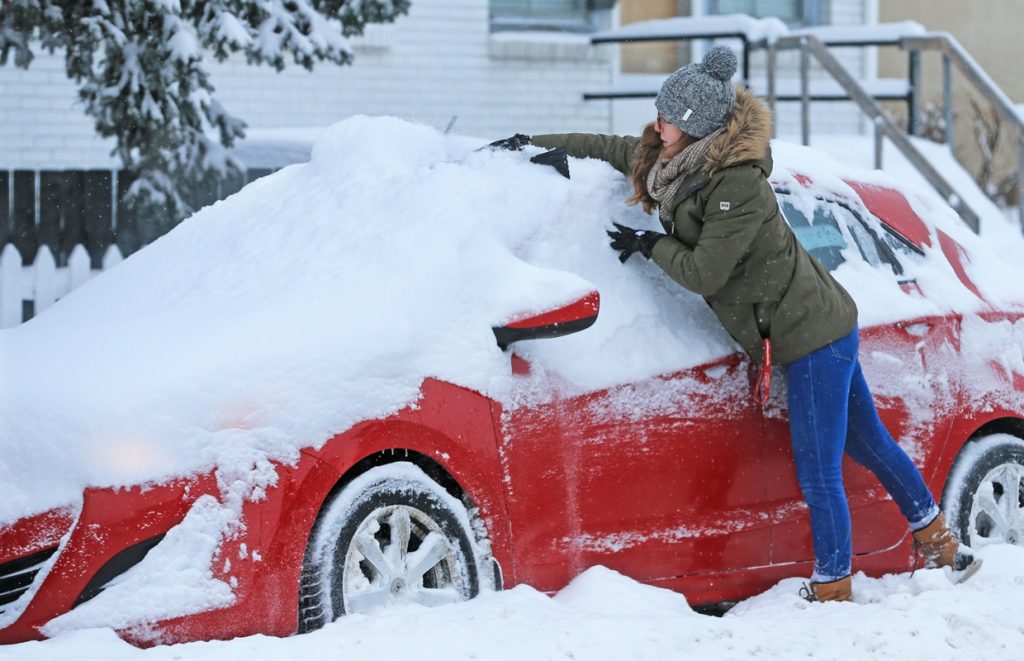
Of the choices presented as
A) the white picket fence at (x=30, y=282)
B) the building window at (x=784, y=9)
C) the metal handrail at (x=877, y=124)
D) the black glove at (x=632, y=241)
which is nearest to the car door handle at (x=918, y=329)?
the black glove at (x=632, y=241)

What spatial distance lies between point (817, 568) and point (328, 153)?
2.02 meters

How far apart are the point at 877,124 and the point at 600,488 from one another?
8233mm

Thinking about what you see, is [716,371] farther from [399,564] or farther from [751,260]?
[399,564]

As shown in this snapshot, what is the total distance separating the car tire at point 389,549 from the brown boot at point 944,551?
5.28 ft

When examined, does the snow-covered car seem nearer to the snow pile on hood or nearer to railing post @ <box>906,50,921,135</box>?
the snow pile on hood

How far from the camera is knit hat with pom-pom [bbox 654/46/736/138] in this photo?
4281mm

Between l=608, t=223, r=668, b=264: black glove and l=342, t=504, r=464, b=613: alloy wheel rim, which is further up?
l=608, t=223, r=668, b=264: black glove

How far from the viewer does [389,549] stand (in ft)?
12.2

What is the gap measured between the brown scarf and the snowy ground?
1125mm

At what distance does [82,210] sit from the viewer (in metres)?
11.2

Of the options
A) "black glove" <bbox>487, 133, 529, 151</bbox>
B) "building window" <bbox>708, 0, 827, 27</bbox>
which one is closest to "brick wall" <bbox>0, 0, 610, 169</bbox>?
"building window" <bbox>708, 0, 827, 27</bbox>

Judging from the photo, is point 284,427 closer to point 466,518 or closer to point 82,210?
point 466,518

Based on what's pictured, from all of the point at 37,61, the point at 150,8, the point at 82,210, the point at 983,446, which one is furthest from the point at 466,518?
the point at 37,61

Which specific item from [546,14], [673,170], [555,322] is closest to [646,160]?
[673,170]
